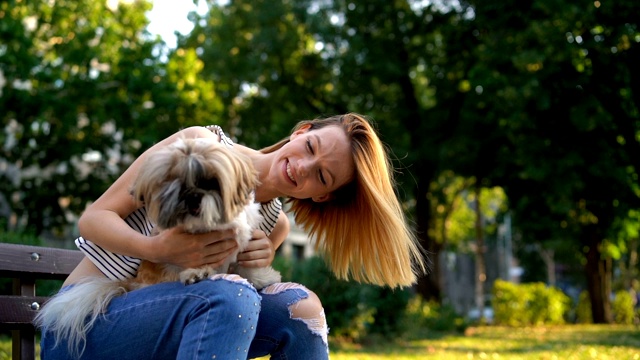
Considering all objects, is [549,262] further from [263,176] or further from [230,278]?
[230,278]

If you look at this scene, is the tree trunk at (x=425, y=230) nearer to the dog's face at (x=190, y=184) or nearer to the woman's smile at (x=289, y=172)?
the woman's smile at (x=289, y=172)

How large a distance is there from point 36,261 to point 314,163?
54.6 inches

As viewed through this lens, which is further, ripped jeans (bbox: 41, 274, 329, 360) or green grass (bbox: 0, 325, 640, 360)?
green grass (bbox: 0, 325, 640, 360)

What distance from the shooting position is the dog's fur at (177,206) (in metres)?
2.84

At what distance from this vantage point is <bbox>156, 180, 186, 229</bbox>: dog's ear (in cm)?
282

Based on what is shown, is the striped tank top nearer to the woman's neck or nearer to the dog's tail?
the dog's tail

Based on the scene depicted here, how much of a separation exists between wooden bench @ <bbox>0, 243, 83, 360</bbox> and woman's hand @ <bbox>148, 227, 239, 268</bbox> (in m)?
0.73

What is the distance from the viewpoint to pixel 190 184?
9.23 ft

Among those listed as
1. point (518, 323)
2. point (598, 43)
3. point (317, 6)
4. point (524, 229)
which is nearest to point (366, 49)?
point (317, 6)

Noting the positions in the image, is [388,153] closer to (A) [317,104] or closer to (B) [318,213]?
(B) [318,213]

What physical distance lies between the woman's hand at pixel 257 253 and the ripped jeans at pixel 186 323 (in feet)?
0.78

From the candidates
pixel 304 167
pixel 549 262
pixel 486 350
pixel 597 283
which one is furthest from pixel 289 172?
pixel 549 262

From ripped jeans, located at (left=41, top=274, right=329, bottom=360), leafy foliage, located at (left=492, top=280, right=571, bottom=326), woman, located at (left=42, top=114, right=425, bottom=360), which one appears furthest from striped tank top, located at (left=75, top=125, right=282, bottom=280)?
leafy foliage, located at (left=492, top=280, right=571, bottom=326)

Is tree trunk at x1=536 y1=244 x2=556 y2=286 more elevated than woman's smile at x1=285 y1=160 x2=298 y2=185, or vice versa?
woman's smile at x1=285 y1=160 x2=298 y2=185
